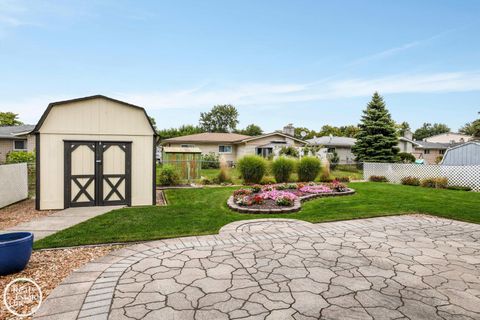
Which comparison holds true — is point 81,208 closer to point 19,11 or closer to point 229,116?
point 19,11

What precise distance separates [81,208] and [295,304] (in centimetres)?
768

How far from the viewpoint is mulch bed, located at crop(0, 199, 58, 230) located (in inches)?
271

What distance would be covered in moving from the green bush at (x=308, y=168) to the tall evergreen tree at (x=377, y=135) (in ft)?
33.7

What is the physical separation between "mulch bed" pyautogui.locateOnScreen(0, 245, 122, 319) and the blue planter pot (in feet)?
0.31

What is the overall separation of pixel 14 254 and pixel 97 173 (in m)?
5.39

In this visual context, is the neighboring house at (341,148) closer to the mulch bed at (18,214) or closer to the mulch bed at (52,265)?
the mulch bed at (18,214)

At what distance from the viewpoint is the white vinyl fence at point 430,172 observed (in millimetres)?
13102

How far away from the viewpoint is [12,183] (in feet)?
31.0

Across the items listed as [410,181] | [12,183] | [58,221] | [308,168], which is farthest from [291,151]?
[58,221]

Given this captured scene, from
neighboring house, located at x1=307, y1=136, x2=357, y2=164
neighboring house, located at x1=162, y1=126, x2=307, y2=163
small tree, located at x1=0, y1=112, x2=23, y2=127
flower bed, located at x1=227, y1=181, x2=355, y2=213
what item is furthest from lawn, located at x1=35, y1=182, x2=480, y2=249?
small tree, located at x1=0, y1=112, x2=23, y2=127

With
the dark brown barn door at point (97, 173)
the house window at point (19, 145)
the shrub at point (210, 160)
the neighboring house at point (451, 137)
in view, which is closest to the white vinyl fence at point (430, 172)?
the shrub at point (210, 160)

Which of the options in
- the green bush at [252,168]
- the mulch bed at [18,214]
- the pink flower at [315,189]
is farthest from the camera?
the green bush at [252,168]

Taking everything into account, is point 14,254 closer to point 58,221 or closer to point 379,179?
point 58,221

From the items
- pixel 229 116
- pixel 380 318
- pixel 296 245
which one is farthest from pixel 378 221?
pixel 229 116
